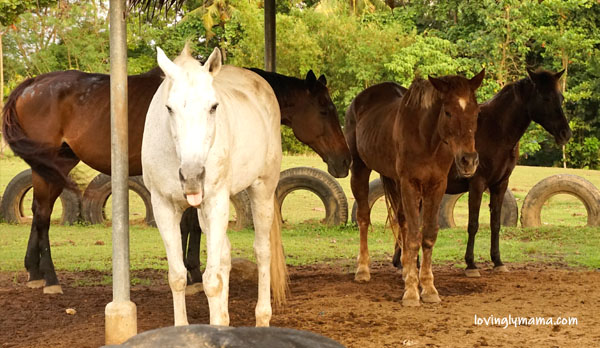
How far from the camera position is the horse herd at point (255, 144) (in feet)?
15.5

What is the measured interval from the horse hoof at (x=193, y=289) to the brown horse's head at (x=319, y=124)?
178 centimetres

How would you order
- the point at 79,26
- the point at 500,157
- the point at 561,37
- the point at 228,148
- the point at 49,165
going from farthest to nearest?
1. the point at 79,26
2. the point at 561,37
3. the point at 500,157
4. the point at 49,165
5. the point at 228,148

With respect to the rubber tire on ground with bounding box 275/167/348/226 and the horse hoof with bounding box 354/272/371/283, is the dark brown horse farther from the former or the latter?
the rubber tire on ground with bounding box 275/167/348/226

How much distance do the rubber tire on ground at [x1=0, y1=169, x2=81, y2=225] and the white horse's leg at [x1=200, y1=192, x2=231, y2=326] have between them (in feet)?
30.5

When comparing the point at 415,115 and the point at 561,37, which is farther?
the point at 561,37

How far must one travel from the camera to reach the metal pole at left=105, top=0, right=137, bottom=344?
5.17m

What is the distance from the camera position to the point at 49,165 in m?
7.16

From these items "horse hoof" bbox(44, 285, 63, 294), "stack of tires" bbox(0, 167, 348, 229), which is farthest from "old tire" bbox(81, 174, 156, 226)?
"horse hoof" bbox(44, 285, 63, 294)

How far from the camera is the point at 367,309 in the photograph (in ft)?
21.5

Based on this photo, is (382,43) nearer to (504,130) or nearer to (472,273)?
(504,130)

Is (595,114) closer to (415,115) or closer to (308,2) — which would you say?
(308,2)

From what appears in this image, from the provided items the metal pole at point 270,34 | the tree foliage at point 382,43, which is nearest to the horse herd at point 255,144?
the metal pole at point 270,34

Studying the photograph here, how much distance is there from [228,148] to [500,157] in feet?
16.0

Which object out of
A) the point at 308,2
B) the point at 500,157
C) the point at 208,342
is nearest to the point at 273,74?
the point at 500,157
